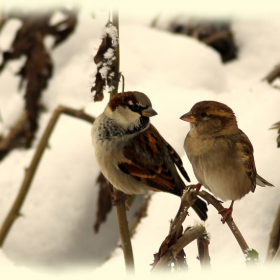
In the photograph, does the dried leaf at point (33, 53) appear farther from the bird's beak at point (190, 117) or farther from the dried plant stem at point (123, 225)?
the dried plant stem at point (123, 225)

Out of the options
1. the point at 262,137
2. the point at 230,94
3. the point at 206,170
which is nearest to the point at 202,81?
the point at 230,94

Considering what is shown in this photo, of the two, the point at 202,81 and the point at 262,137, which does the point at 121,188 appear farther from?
the point at 202,81

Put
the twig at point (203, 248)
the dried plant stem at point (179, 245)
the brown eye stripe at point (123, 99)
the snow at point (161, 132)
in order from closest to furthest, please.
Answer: the dried plant stem at point (179, 245), the twig at point (203, 248), the brown eye stripe at point (123, 99), the snow at point (161, 132)

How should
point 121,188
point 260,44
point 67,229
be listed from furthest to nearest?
point 260,44
point 67,229
point 121,188

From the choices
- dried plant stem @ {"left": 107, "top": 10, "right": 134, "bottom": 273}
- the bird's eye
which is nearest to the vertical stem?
dried plant stem @ {"left": 107, "top": 10, "right": 134, "bottom": 273}

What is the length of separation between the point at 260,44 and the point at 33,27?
1.71 metres

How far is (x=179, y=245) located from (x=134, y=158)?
0.65 metres

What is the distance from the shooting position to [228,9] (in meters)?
4.24

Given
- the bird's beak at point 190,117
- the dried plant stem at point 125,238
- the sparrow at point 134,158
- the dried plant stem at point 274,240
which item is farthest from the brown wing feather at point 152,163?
the dried plant stem at point 125,238

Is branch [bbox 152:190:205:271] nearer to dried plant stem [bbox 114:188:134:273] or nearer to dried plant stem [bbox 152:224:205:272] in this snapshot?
dried plant stem [bbox 152:224:205:272]

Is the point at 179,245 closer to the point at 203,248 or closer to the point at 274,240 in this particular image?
the point at 203,248

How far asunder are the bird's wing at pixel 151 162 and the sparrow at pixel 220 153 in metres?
0.09

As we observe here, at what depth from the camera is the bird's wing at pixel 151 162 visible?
80.9 inches

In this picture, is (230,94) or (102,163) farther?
(230,94)
